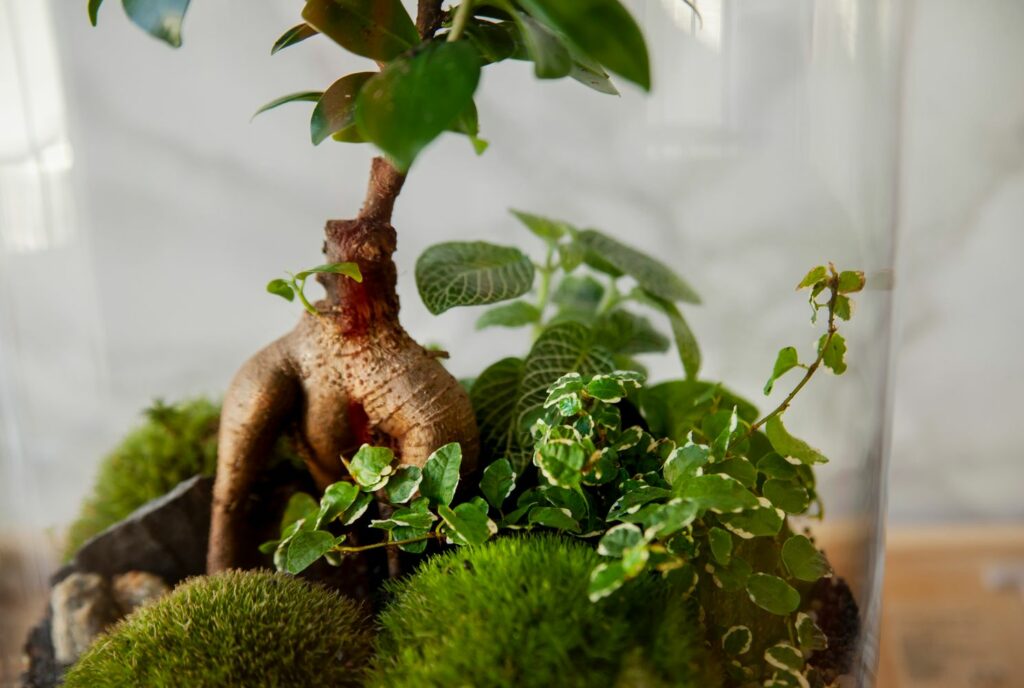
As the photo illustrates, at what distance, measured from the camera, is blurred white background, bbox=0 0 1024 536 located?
0.74 meters

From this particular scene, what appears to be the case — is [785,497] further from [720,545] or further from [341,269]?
[341,269]

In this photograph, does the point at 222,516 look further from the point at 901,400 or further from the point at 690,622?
the point at 901,400

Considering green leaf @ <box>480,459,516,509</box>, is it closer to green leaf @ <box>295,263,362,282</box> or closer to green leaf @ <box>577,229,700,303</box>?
green leaf @ <box>295,263,362,282</box>

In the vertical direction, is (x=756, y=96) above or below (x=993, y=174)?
above

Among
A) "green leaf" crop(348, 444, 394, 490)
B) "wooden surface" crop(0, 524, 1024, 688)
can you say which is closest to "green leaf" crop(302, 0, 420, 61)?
"green leaf" crop(348, 444, 394, 490)

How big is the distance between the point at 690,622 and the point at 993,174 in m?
1.06

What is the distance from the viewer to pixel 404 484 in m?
0.58

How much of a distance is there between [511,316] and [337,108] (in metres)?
0.35

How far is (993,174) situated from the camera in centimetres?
125

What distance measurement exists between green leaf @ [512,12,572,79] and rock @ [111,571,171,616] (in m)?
0.57

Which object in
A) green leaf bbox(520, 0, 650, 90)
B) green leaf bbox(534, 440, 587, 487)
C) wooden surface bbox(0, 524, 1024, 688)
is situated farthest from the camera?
wooden surface bbox(0, 524, 1024, 688)

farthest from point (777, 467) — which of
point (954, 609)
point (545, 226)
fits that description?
point (954, 609)

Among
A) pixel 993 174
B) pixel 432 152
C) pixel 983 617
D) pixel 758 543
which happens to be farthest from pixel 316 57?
pixel 983 617

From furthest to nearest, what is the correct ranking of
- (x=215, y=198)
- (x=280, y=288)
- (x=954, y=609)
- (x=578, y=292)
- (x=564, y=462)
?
(x=954, y=609)
(x=578, y=292)
(x=215, y=198)
(x=280, y=288)
(x=564, y=462)
